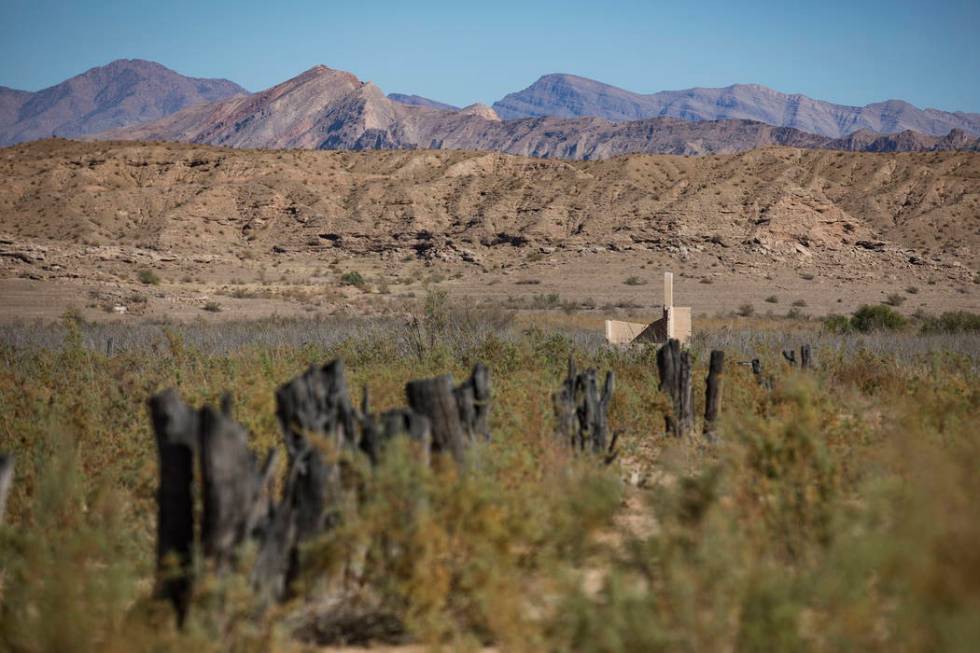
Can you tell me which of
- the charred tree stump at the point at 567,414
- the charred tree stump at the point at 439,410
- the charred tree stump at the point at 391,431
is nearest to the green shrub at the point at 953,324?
the charred tree stump at the point at 567,414

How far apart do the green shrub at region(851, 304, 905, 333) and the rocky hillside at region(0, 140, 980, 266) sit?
1572cm

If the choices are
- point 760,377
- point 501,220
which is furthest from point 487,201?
point 760,377

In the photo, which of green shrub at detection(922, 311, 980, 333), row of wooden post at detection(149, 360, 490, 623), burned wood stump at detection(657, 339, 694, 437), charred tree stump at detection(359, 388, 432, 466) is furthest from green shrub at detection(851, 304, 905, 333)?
row of wooden post at detection(149, 360, 490, 623)

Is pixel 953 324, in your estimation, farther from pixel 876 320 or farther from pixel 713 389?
pixel 713 389

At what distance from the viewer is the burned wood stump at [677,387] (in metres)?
8.91

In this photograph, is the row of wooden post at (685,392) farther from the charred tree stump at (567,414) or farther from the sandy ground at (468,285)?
the sandy ground at (468,285)

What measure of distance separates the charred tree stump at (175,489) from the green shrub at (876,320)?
76.7 ft

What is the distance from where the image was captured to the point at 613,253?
144 feet

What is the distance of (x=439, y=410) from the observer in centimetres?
545

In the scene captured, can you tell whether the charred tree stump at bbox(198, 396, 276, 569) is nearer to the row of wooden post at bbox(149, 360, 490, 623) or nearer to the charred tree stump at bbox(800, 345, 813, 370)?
the row of wooden post at bbox(149, 360, 490, 623)

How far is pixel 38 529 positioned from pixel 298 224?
150 feet

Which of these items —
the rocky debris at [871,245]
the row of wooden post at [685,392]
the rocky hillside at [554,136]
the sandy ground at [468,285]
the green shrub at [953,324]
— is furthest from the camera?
the rocky hillside at [554,136]

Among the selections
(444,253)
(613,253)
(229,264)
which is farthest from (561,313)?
(229,264)

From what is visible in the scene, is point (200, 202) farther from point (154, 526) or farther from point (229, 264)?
point (154, 526)
